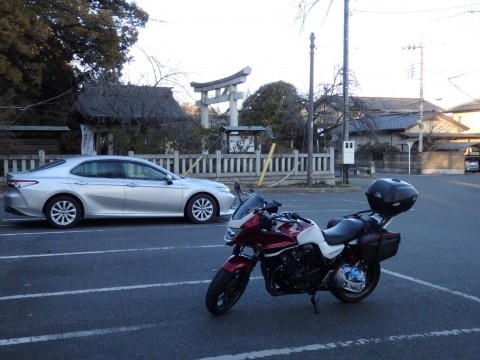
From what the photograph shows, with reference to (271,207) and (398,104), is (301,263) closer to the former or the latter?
(271,207)

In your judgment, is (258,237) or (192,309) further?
(192,309)

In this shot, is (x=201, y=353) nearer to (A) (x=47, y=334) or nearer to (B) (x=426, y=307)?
(A) (x=47, y=334)

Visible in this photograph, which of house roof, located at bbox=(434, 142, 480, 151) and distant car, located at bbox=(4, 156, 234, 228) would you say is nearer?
distant car, located at bbox=(4, 156, 234, 228)

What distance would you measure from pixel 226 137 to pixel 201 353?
742 inches

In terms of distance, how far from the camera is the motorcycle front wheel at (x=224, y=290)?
5.30 m

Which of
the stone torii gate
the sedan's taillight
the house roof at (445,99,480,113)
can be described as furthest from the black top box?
the house roof at (445,99,480,113)

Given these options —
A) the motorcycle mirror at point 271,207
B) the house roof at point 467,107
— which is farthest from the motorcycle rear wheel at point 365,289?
the house roof at point 467,107

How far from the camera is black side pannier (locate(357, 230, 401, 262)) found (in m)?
5.79

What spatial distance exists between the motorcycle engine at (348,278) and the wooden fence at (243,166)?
1425cm

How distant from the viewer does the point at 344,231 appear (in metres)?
5.84

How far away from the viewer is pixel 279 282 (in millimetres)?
5512

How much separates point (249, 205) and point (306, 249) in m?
0.76

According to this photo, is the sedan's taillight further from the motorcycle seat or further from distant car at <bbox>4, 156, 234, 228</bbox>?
the motorcycle seat

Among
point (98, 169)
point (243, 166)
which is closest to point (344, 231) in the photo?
point (98, 169)
